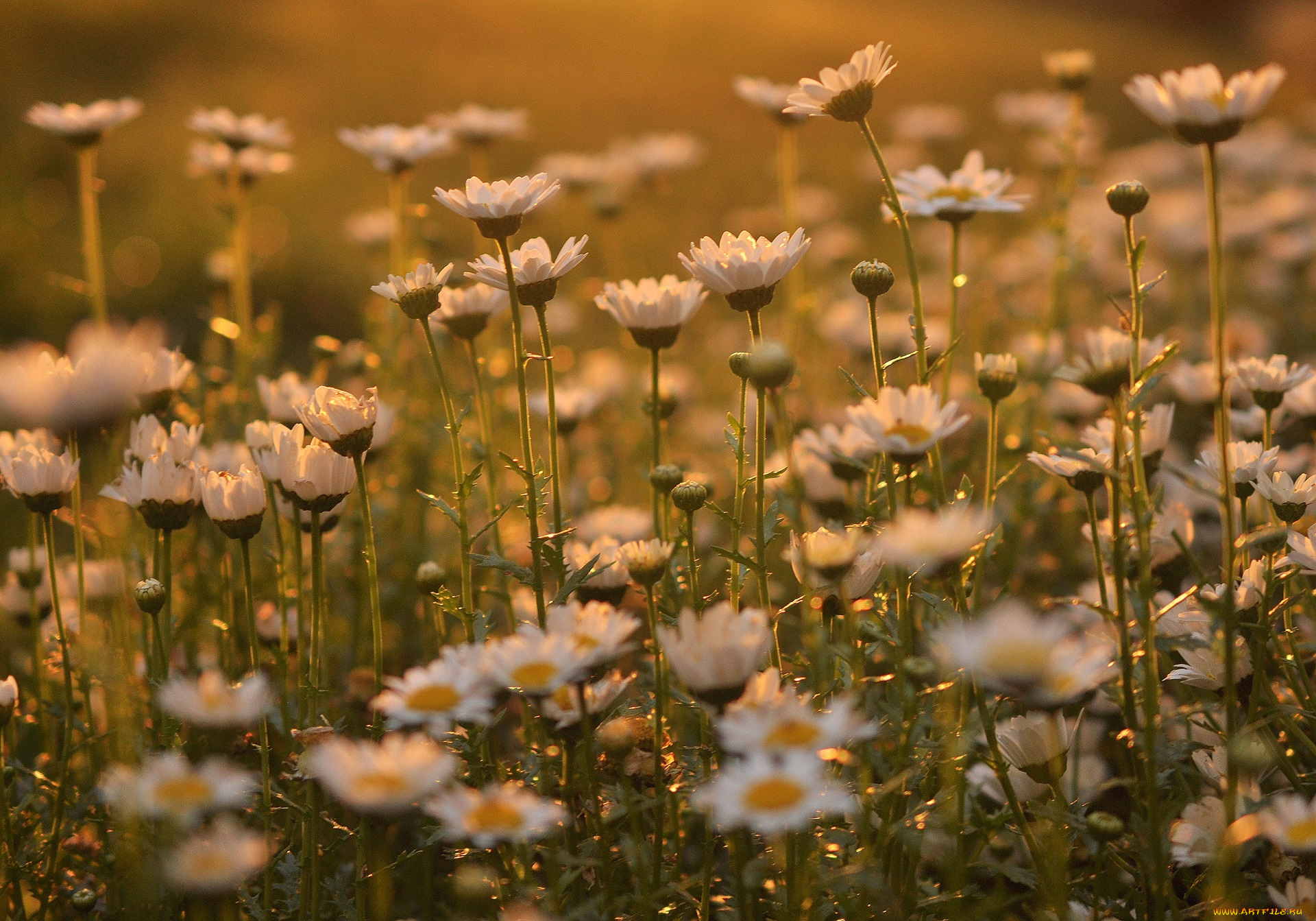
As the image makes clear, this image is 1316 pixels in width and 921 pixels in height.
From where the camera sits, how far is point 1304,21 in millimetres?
10570

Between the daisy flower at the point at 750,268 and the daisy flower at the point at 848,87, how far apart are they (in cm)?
27

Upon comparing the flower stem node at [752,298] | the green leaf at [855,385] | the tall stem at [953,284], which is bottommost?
the green leaf at [855,385]

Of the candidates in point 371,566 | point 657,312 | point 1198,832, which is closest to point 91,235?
point 371,566

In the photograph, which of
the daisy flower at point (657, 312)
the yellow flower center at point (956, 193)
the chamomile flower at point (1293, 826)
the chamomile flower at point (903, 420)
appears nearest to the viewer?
the chamomile flower at point (1293, 826)

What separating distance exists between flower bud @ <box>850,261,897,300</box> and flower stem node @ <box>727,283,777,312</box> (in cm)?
16

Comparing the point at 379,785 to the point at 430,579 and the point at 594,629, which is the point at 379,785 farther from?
the point at 430,579

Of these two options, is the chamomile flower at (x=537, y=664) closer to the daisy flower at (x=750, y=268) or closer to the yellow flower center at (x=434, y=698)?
the yellow flower center at (x=434, y=698)

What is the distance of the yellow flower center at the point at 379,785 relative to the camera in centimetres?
111

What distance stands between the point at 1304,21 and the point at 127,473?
39.7ft

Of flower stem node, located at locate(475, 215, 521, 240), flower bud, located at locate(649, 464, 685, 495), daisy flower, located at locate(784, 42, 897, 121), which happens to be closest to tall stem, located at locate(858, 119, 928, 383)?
daisy flower, located at locate(784, 42, 897, 121)

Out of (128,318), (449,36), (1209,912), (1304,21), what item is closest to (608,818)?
(1209,912)

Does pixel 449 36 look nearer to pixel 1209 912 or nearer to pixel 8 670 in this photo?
pixel 8 670

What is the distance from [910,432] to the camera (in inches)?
54.5

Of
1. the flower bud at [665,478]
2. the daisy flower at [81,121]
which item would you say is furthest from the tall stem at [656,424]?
the daisy flower at [81,121]
